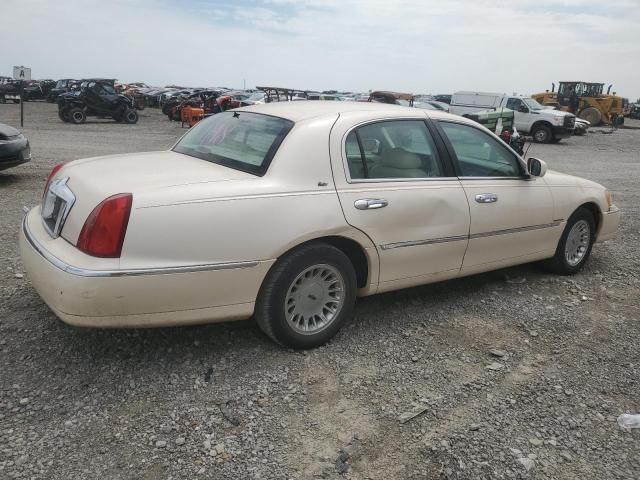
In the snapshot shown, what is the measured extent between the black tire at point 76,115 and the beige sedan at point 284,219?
20.7 metres

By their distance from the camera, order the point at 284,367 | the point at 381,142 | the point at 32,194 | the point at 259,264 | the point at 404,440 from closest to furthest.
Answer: the point at 404,440, the point at 259,264, the point at 284,367, the point at 381,142, the point at 32,194

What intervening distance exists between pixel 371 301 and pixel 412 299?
0.35m

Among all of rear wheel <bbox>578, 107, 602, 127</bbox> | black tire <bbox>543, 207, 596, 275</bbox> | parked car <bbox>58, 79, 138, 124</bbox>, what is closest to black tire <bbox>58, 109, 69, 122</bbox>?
parked car <bbox>58, 79, 138, 124</bbox>

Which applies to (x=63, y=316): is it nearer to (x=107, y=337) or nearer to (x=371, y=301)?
(x=107, y=337)

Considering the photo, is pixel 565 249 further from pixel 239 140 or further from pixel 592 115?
pixel 592 115

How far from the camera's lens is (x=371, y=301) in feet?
14.2

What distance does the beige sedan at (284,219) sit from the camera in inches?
110

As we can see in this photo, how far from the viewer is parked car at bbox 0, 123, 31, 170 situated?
8.02 m

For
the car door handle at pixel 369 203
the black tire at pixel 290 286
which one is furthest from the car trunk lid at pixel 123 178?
the car door handle at pixel 369 203

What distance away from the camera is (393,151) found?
3.78m

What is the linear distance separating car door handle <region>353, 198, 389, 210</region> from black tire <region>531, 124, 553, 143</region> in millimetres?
21073

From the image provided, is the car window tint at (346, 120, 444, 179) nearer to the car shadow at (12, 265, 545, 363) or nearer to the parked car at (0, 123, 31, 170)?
the car shadow at (12, 265, 545, 363)

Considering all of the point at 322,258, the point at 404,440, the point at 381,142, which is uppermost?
the point at 381,142

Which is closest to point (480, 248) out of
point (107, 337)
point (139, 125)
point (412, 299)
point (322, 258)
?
point (412, 299)
